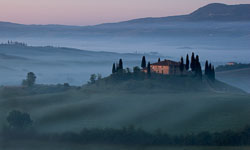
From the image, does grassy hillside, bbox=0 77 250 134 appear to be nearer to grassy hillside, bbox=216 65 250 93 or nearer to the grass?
the grass

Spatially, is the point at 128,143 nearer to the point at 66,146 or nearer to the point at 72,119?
the point at 66,146

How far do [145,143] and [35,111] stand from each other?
67.3ft

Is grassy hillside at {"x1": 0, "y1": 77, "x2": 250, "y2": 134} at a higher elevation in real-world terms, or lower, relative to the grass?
higher

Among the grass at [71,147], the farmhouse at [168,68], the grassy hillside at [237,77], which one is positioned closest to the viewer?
the grass at [71,147]

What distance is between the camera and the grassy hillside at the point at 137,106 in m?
62.1

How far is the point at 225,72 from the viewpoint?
15775 cm

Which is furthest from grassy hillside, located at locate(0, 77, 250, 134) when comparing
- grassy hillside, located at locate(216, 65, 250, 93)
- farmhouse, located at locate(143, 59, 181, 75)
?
grassy hillside, located at locate(216, 65, 250, 93)

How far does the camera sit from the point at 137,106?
72812 millimetres

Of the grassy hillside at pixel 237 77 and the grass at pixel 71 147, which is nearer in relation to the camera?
the grass at pixel 71 147

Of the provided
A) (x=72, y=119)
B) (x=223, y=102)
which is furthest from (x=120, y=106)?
(x=223, y=102)

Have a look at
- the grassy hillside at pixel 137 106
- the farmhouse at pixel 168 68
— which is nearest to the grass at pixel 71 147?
the grassy hillside at pixel 137 106

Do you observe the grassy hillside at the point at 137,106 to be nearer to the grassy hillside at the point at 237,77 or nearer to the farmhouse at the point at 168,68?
the farmhouse at the point at 168,68

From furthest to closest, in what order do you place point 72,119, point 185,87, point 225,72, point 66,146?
point 225,72, point 185,87, point 72,119, point 66,146

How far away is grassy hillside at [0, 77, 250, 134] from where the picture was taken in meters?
62.1
